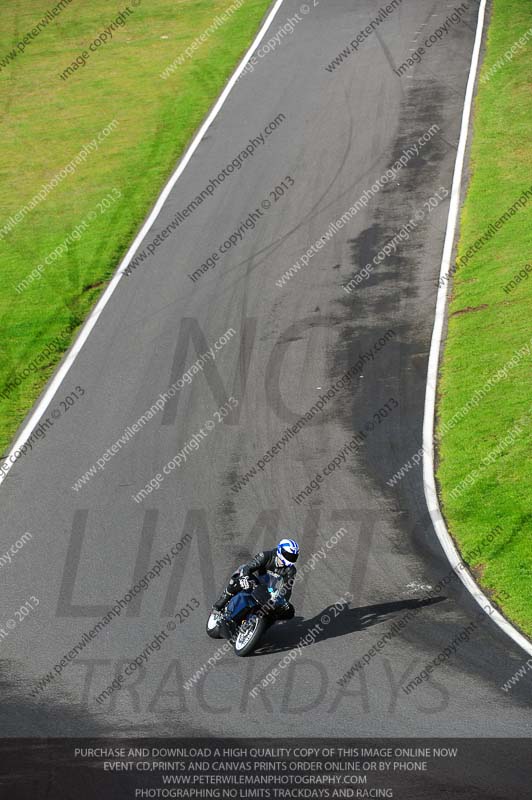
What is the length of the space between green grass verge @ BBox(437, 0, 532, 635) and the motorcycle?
3.79 m

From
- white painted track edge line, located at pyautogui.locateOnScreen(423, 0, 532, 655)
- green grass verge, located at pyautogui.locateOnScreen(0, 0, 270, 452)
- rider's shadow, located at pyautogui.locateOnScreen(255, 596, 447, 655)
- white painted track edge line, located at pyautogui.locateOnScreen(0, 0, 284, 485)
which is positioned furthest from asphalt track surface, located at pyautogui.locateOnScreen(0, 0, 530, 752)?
green grass verge, located at pyautogui.locateOnScreen(0, 0, 270, 452)

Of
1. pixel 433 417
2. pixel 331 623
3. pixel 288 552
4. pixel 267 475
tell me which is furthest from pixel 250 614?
pixel 433 417

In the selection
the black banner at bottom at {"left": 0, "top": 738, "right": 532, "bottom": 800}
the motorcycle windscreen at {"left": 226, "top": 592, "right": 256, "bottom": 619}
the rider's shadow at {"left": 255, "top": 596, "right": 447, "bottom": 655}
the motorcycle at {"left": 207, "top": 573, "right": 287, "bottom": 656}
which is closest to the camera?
the black banner at bottom at {"left": 0, "top": 738, "right": 532, "bottom": 800}

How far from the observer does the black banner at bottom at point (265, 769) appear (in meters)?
12.0

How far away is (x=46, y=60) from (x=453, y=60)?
17.4 m

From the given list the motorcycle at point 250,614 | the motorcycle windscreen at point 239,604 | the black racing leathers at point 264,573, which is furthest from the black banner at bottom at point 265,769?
the black racing leathers at point 264,573

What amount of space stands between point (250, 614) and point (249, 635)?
11.8 inches

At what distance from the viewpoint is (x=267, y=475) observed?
62.2 ft

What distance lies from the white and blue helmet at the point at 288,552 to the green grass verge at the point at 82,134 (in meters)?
8.80

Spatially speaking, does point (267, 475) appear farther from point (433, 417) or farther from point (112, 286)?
point (112, 286)

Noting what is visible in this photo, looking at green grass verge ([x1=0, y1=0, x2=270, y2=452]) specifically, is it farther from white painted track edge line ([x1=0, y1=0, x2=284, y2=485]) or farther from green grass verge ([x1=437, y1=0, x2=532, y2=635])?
green grass verge ([x1=437, y1=0, x2=532, y2=635])

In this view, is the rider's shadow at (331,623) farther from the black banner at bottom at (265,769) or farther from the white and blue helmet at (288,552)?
the black banner at bottom at (265,769)

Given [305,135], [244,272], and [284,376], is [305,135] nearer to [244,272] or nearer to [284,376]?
[244,272]

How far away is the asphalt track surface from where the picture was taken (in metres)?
13.8
